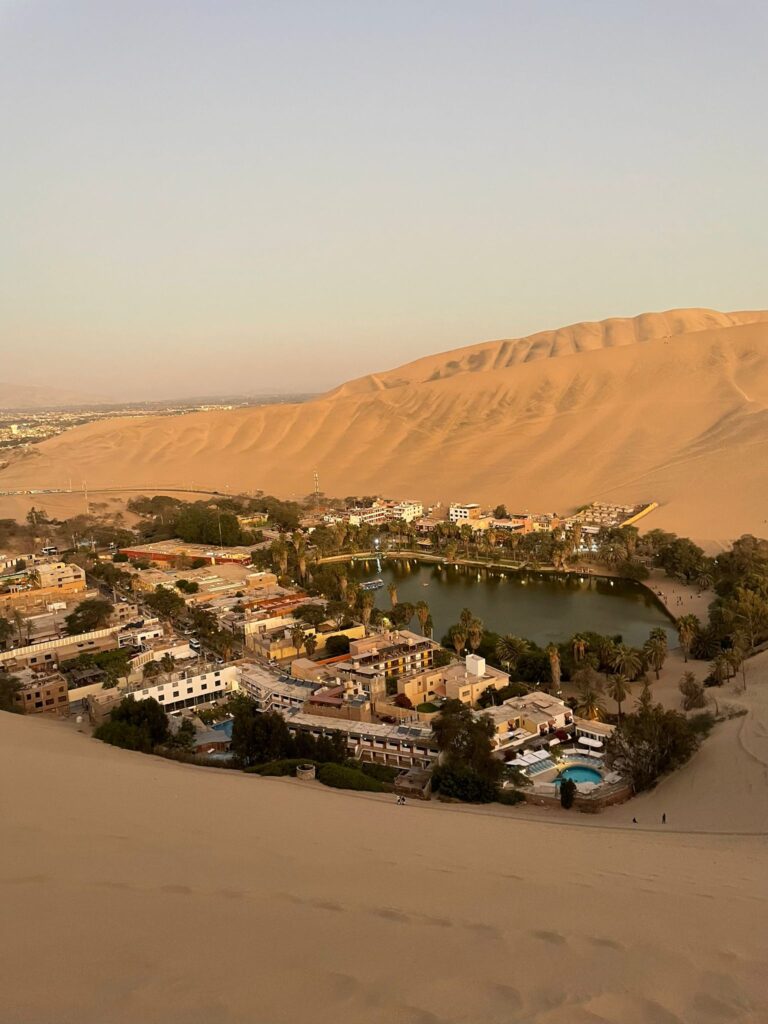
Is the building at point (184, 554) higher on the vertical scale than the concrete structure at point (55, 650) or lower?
lower

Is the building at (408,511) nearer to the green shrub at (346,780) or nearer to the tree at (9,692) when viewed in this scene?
the tree at (9,692)

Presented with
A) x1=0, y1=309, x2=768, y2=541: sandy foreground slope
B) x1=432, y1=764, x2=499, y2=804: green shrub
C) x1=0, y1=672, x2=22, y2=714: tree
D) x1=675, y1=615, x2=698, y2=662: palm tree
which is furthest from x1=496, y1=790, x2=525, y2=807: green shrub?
x1=0, y1=309, x2=768, y2=541: sandy foreground slope

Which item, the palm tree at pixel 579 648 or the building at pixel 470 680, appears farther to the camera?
the palm tree at pixel 579 648

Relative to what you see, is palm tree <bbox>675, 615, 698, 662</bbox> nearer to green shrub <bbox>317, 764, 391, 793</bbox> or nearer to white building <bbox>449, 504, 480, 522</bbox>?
green shrub <bbox>317, 764, 391, 793</bbox>

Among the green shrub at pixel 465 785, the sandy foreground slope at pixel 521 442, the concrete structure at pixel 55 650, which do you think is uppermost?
the sandy foreground slope at pixel 521 442

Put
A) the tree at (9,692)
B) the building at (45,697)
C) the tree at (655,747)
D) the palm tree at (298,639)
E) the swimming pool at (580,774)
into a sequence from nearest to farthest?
the tree at (655,747), the swimming pool at (580,774), the tree at (9,692), the building at (45,697), the palm tree at (298,639)

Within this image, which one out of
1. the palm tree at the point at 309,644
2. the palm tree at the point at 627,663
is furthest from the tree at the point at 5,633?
the palm tree at the point at 627,663

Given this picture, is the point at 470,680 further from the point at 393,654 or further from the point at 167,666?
the point at 167,666
